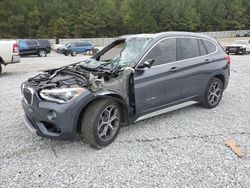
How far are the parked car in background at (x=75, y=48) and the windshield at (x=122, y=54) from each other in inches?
875

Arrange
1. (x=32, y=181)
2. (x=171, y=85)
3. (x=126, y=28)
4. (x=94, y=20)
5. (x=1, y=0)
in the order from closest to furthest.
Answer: (x=32, y=181) → (x=171, y=85) → (x=1, y=0) → (x=94, y=20) → (x=126, y=28)

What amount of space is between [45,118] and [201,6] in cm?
7653

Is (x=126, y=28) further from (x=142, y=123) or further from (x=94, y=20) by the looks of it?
(x=142, y=123)

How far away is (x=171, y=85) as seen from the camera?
4.68m

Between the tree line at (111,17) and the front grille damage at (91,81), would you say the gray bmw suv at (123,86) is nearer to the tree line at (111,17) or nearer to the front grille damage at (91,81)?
the front grille damage at (91,81)

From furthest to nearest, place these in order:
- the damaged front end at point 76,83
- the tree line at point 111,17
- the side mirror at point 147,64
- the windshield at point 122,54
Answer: the tree line at point 111,17, the windshield at point 122,54, the side mirror at point 147,64, the damaged front end at point 76,83

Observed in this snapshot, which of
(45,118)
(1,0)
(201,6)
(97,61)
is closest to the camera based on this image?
(45,118)

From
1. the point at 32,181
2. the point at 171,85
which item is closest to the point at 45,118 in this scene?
the point at 32,181

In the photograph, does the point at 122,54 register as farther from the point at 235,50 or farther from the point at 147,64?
the point at 235,50

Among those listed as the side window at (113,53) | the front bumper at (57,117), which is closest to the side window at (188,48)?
the side window at (113,53)

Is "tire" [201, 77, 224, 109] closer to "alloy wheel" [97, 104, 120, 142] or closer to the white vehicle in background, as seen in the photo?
"alloy wheel" [97, 104, 120, 142]

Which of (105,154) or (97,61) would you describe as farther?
(97,61)

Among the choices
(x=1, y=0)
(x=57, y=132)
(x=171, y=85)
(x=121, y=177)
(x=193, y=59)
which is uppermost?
(x=1, y=0)

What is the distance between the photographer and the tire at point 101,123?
12.0 ft
